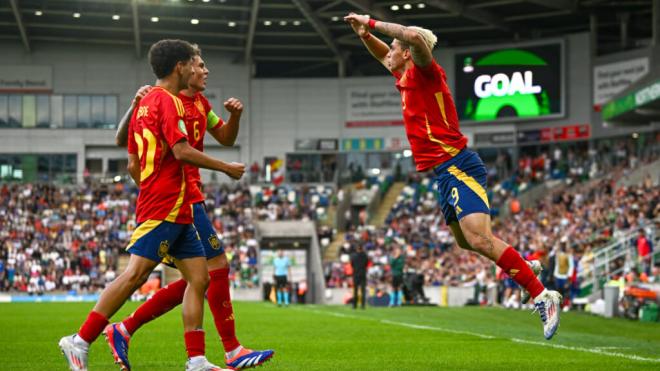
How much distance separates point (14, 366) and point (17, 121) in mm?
52046

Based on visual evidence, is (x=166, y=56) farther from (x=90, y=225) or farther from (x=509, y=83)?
(x=509, y=83)

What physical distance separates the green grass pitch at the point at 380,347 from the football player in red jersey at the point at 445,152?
0.93m

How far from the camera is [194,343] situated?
26.0 ft

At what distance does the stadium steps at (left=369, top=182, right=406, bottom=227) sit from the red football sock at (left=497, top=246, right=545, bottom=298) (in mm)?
44752

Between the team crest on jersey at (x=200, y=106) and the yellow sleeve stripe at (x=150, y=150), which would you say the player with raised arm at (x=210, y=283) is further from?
the yellow sleeve stripe at (x=150, y=150)

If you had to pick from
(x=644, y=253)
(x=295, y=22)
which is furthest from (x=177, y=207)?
(x=295, y=22)

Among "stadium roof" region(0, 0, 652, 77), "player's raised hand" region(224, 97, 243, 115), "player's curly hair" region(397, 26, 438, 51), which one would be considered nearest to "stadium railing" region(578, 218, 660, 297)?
"player's curly hair" region(397, 26, 438, 51)

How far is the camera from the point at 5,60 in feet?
194

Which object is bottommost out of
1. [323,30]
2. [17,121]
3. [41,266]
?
[41,266]

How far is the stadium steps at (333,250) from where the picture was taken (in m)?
49.4

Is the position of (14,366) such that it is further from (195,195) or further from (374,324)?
(374,324)

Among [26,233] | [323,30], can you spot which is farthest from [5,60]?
[323,30]


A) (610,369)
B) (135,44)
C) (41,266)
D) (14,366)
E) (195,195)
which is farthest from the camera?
(135,44)

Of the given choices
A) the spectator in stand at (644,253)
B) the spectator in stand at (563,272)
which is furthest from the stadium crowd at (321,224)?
the spectator in stand at (644,253)
